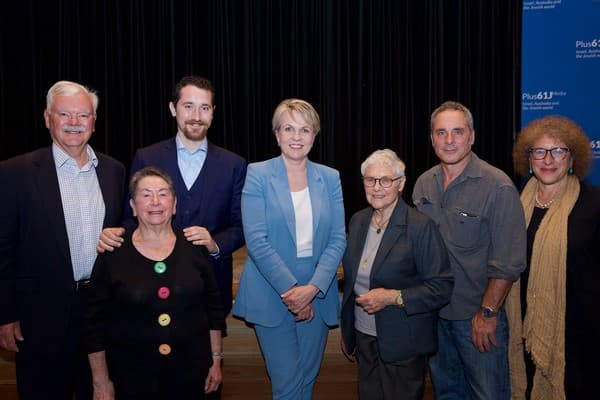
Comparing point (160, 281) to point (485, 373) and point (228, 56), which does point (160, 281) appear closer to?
point (485, 373)

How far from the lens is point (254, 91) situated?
5.80 meters

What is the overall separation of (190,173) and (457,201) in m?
1.22

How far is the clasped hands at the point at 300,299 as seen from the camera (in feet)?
6.95

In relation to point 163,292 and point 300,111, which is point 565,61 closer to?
point 300,111

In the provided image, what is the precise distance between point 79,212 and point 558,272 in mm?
2079

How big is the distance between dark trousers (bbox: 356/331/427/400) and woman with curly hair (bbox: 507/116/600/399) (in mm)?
608

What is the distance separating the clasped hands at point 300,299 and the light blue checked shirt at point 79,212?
2.79 feet

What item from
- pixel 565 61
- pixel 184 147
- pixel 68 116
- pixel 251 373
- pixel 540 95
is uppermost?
pixel 565 61

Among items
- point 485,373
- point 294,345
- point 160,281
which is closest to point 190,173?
→ point 160,281

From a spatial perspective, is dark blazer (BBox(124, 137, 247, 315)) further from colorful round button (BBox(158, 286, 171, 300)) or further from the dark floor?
the dark floor

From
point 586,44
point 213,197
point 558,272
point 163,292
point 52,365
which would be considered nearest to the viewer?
point 163,292

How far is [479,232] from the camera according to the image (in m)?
2.25

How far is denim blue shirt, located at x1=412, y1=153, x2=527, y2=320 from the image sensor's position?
221cm

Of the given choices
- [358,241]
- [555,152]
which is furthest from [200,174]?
[555,152]
